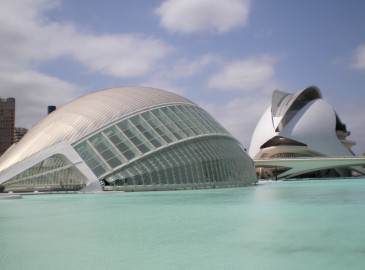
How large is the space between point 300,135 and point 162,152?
53669 mm

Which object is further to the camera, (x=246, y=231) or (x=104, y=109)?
(x=104, y=109)

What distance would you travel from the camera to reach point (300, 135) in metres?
75.7

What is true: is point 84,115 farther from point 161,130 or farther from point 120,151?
point 161,130

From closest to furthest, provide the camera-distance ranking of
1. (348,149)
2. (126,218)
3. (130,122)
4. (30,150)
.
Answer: (126,218)
(30,150)
(130,122)
(348,149)

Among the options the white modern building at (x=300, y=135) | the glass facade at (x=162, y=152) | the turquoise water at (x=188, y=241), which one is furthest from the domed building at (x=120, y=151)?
→ the white modern building at (x=300, y=135)

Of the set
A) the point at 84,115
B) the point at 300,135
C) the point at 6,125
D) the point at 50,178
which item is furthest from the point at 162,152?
the point at 6,125

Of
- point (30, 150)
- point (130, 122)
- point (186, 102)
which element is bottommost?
point (30, 150)

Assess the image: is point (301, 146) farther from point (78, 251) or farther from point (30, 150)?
point (78, 251)

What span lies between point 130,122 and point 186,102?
7508 millimetres

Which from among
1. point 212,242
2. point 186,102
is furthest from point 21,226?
point 186,102

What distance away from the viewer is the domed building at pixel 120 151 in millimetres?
25594

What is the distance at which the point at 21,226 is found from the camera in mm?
10023

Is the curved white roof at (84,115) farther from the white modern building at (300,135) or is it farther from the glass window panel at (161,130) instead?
the white modern building at (300,135)

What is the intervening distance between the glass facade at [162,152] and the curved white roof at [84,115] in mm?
934
